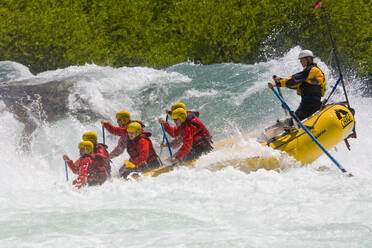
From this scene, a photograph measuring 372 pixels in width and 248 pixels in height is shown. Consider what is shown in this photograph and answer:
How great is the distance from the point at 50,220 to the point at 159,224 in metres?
1.23

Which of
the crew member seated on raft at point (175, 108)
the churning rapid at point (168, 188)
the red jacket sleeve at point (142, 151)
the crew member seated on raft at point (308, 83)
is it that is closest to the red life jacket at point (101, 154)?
the churning rapid at point (168, 188)

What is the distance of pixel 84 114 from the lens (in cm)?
1223

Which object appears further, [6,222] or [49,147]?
[49,147]

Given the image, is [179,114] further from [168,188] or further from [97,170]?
[97,170]

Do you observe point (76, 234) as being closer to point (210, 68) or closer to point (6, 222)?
point (6, 222)

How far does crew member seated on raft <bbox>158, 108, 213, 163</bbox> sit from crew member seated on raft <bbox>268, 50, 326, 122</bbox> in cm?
141

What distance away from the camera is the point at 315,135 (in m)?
7.48

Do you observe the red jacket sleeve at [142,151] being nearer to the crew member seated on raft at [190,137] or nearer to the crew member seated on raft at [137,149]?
the crew member seated on raft at [137,149]

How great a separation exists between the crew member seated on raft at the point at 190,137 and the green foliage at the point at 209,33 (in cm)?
1131

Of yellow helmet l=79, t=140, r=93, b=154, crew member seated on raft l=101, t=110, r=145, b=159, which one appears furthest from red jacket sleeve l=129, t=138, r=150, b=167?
crew member seated on raft l=101, t=110, r=145, b=159

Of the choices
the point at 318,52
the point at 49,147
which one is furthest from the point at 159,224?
the point at 318,52

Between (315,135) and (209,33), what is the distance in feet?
39.9

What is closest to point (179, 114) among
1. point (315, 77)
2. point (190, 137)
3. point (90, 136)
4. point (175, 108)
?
point (190, 137)

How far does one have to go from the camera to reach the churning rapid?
473 centimetres
